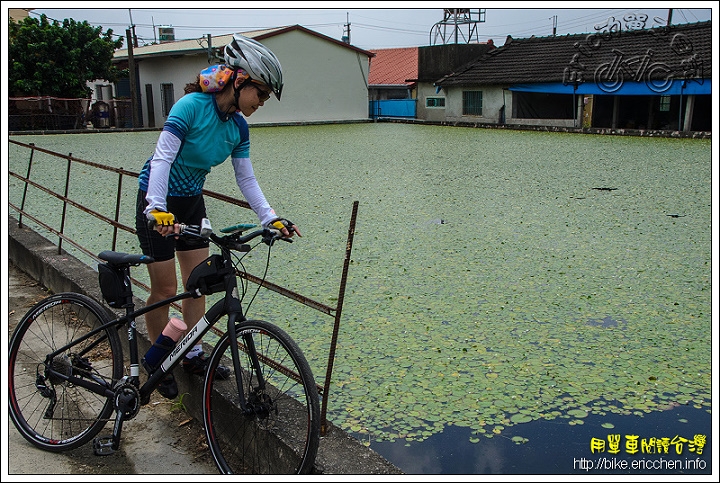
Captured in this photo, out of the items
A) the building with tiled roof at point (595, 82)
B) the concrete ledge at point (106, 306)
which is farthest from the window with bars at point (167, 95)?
the concrete ledge at point (106, 306)

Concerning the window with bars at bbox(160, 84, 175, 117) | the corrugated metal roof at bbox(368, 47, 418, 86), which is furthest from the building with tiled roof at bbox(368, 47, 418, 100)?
the window with bars at bbox(160, 84, 175, 117)

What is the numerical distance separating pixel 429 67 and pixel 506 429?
25547 millimetres

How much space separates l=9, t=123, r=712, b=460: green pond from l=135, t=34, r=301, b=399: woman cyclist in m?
0.80

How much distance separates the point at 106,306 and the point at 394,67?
101 ft

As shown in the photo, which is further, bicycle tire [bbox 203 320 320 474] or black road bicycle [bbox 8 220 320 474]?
black road bicycle [bbox 8 220 320 474]

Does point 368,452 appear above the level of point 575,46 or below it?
below

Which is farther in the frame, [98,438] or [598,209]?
[598,209]

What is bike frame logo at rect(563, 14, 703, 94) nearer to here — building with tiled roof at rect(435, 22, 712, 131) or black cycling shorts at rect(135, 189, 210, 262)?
building with tiled roof at rect(435, 22, 712, 131)

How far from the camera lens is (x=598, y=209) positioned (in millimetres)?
6934

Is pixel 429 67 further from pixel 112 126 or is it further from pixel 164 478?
pixel 164 478

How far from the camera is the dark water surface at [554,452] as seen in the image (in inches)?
95.7

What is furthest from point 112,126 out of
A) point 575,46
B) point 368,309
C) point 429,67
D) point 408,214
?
point 368,309

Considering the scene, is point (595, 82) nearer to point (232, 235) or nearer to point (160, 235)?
point (160, 235)

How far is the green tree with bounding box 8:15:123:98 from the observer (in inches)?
861
